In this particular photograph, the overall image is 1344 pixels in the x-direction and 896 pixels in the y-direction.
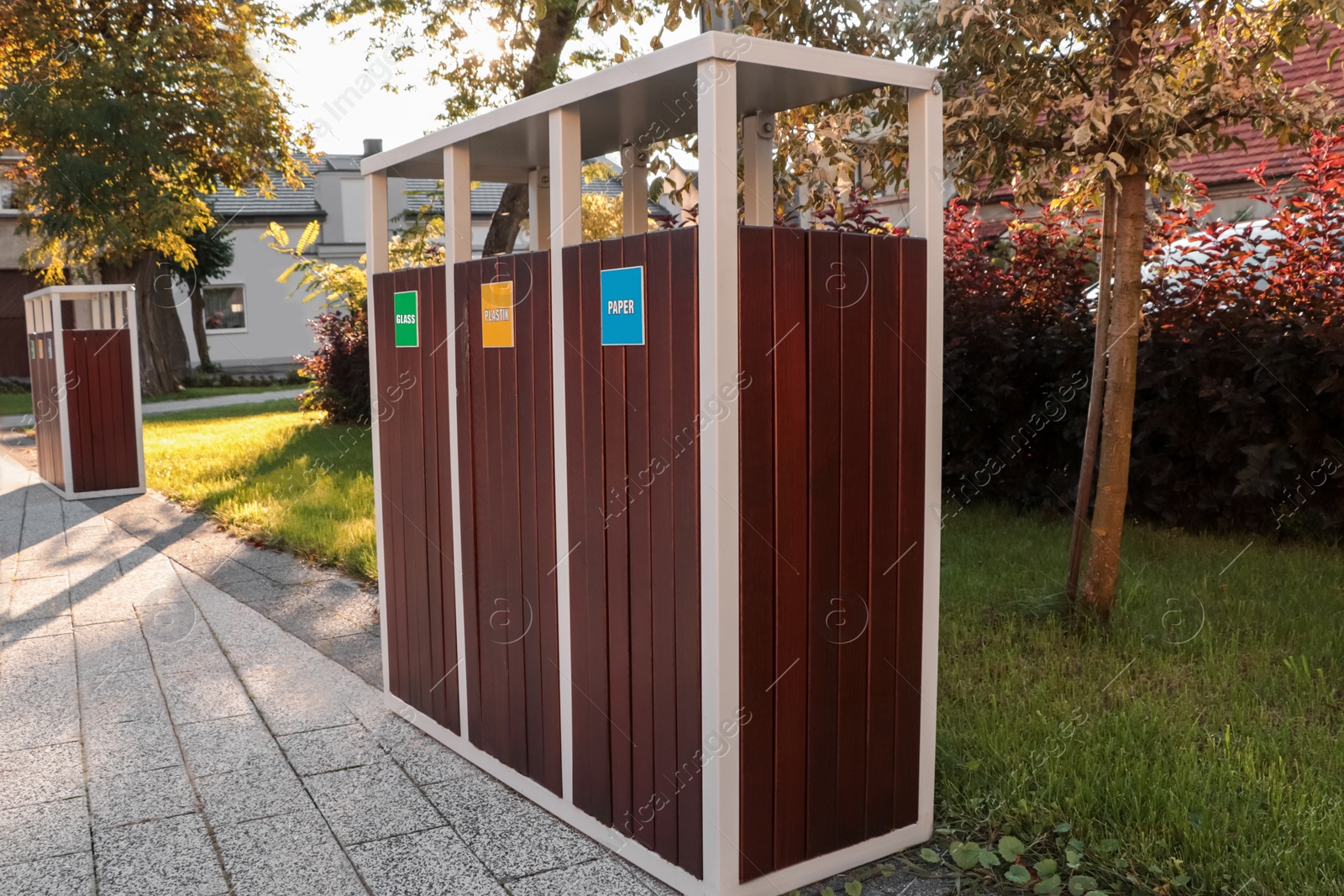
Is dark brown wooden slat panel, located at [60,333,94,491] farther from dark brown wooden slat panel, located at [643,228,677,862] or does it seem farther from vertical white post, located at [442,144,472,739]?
dark brown wooden slat panel, located at [643,228,677,862]

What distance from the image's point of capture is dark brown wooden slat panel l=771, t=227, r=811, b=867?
306cm

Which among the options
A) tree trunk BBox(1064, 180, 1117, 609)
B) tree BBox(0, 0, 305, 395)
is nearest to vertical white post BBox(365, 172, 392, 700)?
tree trunk BBox(1064, 180, 1117, 609)

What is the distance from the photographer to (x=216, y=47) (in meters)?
18.6

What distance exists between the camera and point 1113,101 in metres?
5.30

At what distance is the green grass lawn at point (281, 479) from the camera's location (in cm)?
845

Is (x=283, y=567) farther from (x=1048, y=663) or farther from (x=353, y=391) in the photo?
(x=353, y=391)

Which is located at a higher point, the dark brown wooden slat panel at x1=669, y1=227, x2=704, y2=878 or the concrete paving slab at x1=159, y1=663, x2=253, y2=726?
the dark brown wooden slat panel at x1=669, y1=227, x2=704, y2=878

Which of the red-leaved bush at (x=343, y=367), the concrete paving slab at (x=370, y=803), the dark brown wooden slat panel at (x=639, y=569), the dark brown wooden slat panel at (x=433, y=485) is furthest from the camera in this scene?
the red-leaved bush at (x=343, y=367)

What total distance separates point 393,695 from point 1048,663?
2.84m

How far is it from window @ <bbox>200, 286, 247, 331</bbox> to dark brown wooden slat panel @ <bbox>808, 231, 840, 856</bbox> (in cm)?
3518

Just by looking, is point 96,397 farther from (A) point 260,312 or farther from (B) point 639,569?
(A) point 260,312

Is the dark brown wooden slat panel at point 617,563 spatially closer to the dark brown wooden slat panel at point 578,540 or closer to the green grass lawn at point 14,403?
the dark brown wooden slat panel at point 578,540

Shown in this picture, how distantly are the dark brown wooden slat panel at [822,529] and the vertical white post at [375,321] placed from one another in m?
2.32

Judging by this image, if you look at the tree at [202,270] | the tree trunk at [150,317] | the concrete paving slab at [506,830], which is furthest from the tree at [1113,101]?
the tree at [202,270]
